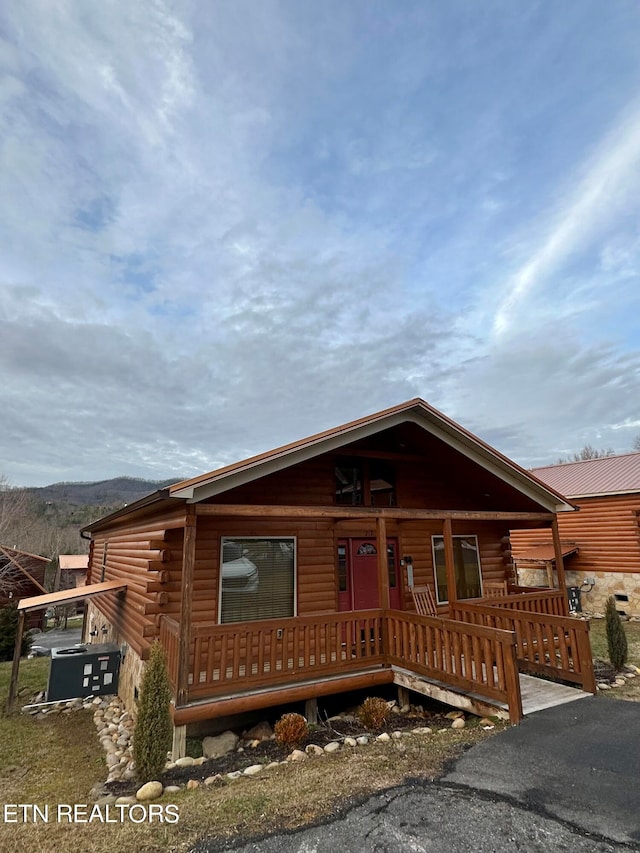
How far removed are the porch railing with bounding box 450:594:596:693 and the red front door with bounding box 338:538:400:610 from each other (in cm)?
189

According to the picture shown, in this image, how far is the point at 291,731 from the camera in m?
5.95

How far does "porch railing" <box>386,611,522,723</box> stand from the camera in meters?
5.62

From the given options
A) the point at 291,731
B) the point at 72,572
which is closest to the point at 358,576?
the point at 291,731

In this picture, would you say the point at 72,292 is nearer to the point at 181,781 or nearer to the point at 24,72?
the point at 24,72

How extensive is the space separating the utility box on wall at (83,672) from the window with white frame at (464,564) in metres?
7.89

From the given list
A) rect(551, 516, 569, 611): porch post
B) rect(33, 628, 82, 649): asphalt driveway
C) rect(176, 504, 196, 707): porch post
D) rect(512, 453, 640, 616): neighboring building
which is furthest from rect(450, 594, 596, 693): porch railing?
rect(33, 628, 82, 649): asphalt driveway

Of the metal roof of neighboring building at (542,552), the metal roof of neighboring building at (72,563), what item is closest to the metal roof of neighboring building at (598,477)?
the metal roof of neighboring building at (542,552)

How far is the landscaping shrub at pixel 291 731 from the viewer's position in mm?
5910

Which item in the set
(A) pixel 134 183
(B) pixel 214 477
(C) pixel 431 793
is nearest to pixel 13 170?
(A) pixel 134 183

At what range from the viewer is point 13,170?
1021 centimetres

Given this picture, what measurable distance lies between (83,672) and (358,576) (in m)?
6.42

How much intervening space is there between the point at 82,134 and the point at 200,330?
1952 centimetres

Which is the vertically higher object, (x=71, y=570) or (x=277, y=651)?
(x=71, y=570)

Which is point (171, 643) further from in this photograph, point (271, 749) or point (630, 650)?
point (630, 650)
